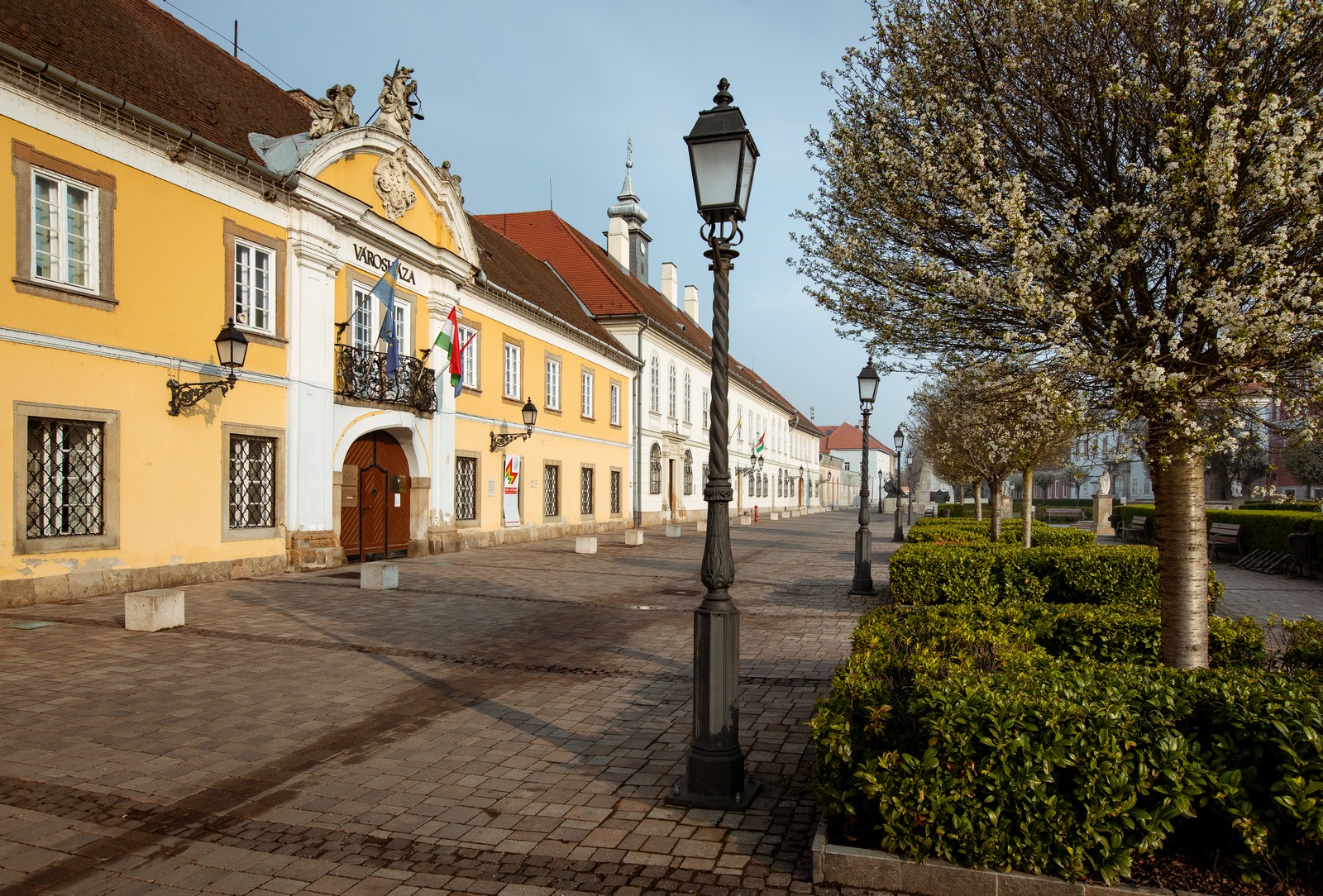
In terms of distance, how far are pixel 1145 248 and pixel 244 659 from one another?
8598 millimetres

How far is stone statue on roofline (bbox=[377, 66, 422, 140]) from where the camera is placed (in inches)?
707

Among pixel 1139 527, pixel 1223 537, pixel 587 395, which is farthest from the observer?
pixel 587 395

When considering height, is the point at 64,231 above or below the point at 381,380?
above

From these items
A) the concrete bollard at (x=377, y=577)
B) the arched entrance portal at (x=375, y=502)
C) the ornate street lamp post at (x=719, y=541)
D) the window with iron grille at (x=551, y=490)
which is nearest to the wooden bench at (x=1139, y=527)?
the window with iron grille at (x=551, y=490)

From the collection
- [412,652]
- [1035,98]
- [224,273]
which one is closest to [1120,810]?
[1035,98]

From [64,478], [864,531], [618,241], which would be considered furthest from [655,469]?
[64,478]

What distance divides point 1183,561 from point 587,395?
85.5 feet

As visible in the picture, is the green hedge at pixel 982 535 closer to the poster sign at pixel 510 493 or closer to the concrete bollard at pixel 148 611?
the poster sign at pixel 510 493

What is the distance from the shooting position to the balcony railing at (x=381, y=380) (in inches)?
667

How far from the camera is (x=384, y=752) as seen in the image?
19.2 ft

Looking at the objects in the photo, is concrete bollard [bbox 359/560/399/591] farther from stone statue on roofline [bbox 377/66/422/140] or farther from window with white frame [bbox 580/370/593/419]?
window with white frame [bbox 580/370/593/419]

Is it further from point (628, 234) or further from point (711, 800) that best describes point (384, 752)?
point (628, 234)

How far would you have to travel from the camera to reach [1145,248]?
18.2ft

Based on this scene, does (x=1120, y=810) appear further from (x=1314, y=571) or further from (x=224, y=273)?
(x=1314, y=571)
